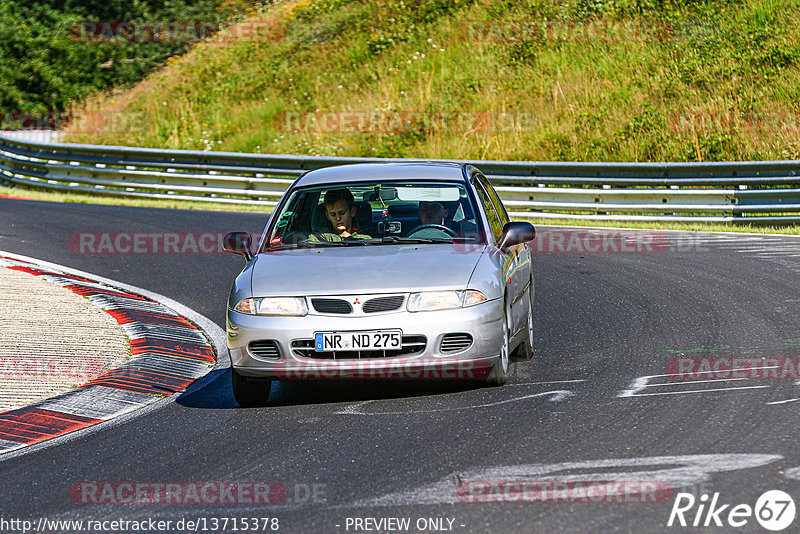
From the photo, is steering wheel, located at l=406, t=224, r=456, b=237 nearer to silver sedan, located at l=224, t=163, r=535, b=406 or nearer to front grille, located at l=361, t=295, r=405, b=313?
silver sedan, located at l=224, t=163, r=535, b=406

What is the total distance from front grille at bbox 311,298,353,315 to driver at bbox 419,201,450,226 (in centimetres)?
145

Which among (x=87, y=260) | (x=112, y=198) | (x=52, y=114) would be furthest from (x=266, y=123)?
(x=87, y=260)

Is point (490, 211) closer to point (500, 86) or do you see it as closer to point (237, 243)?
point (237, 243)

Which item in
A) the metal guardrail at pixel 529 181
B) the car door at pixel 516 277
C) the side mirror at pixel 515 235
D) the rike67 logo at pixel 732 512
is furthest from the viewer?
the metal guardrail at pixel 529 181

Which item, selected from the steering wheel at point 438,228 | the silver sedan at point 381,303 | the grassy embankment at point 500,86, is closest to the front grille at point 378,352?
the silver sedan at point 381,303

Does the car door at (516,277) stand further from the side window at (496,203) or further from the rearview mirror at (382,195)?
the rearview mirror at (382,195)

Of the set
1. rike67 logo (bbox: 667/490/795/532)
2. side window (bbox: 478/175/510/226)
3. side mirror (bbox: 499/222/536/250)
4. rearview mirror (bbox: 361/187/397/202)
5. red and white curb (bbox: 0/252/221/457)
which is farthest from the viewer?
side window (bbox: 478/175/510/226)

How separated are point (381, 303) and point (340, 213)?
5.16ft

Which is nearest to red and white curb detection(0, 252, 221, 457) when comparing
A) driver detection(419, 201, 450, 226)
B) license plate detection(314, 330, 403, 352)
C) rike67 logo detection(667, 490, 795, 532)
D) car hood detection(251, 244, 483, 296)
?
car hood detection(251, 244, 483, 296)

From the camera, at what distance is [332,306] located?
23.5 feet

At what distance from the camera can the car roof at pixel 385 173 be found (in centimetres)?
872

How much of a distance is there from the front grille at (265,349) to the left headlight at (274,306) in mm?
191

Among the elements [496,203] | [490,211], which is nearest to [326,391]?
[490,211]

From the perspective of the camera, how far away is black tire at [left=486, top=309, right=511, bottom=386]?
741 cm
